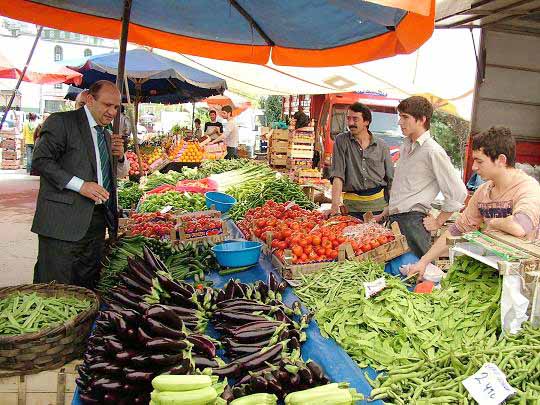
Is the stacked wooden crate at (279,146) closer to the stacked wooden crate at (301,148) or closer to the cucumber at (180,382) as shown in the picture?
the stacked wooden crate at (301,148)

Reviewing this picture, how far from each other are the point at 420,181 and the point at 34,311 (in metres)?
3.61

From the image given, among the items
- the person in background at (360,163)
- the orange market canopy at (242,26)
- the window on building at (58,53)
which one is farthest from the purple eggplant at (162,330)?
the window on building at (58,53)

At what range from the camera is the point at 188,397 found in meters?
1.78

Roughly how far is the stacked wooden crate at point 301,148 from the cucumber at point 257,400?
433 inches

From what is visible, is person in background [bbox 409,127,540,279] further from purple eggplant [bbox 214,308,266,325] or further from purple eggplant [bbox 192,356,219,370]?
purple eggplant [bbox 192,356,219,370]

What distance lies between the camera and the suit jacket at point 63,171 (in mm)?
3727

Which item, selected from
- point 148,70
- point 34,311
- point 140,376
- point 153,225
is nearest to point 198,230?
point 153,225

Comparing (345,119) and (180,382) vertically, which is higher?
(345,119)

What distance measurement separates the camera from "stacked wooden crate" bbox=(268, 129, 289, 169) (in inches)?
529

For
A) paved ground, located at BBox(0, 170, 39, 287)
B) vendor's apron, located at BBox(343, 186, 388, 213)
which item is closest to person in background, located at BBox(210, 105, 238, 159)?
paved ground, located at BBox(0, 170, 39, 287)

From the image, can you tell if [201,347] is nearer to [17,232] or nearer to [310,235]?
[310,235]

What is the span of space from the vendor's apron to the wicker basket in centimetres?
365

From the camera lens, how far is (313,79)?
428 inches

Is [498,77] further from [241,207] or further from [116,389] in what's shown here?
[116,389]
